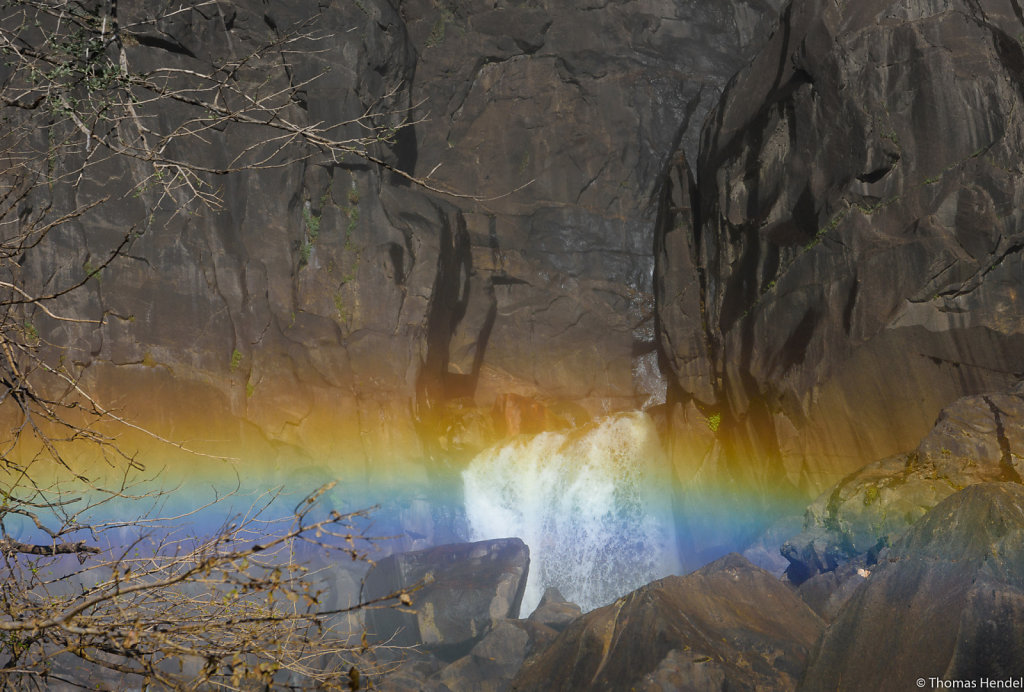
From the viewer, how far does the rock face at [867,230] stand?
10.3 meters

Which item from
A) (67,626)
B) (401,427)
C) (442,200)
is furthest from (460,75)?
(67,626)

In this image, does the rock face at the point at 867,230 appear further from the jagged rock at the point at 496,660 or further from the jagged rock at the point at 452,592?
the jagged rock at the point at 496,660

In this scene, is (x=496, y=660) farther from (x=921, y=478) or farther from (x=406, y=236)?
(x=406, y=236)

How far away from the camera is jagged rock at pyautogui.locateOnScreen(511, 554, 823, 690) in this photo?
655 cm

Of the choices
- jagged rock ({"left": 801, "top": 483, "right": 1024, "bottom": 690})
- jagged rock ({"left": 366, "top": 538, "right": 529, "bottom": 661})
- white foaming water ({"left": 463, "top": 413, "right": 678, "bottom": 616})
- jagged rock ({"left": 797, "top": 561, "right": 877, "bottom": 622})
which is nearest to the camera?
jagged rock ({"left": 801, "top": 483, "right": 1024, "bottom": 690})

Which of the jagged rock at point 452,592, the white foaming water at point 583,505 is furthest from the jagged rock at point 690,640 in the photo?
the white foaming water at point 583,505

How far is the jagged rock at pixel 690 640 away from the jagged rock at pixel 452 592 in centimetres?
494

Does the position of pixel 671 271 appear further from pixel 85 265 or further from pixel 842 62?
pixel 85 265

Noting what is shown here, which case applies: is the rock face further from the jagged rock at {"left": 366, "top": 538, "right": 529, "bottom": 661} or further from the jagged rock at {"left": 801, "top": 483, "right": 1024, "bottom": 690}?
the jagged rock at {"left": 801, "top": 483, "right": 1024, "bottom": 690}

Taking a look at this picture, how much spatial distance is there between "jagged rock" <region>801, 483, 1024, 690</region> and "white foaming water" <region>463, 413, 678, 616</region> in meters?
10.3

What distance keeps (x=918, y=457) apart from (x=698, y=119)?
967 centimetres

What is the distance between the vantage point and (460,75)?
17.2m

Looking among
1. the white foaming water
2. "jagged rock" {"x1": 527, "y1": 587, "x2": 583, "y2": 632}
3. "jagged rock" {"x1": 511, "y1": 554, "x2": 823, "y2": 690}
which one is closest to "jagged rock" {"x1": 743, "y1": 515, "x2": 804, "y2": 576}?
"jagged rock" {"x1": 527, "y1": 587, "x2": 583, "y2": 632}

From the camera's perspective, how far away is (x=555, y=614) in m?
12.9
